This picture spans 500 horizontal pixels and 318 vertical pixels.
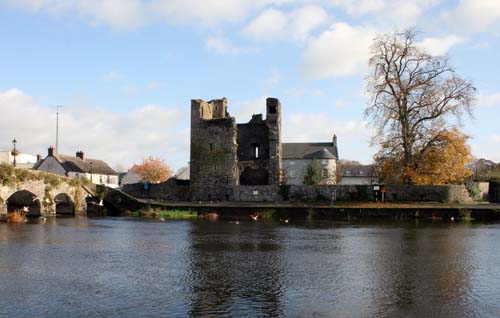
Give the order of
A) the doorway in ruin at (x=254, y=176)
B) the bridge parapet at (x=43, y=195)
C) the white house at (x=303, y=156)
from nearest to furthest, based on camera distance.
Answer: the bridge parapet at (x=43, y=195) → the doorway in ruin at (x=254, y=176) → the white house at (x=303, y=156)

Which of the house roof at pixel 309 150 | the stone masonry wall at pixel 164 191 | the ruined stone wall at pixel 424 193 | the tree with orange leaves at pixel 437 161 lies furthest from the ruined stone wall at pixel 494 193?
the house roof at pixel 309 150

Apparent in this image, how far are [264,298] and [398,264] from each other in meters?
6.47

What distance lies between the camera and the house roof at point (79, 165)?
64.6m

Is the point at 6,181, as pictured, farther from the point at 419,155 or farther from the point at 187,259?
the point at 419,155

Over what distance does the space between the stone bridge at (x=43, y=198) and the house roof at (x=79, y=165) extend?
22.7 meters

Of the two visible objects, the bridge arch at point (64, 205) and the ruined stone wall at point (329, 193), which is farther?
the ruined stone wall at point (329, 193)

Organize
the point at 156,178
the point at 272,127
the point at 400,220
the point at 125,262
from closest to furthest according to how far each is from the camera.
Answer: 1. the point at 125,262
2. the point at 400,220
3. the point at 272,127
4. the point at 156,178

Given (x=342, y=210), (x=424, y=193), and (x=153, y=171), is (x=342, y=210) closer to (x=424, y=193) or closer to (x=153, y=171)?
(x=424, y=193)

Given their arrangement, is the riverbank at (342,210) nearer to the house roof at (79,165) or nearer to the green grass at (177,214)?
the green grass at (177,214)

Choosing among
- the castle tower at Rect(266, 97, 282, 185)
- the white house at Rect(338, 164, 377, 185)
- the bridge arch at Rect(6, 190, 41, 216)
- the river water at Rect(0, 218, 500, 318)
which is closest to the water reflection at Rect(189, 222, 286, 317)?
the river water at Rect(0, 218, 500, 318)

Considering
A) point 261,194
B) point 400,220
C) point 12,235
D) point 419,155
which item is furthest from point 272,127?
point 12,235

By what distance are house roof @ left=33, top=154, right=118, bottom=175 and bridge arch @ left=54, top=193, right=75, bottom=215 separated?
22518 mm

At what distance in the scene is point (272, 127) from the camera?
47719mm

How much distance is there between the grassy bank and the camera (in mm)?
36750
